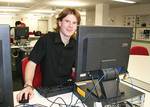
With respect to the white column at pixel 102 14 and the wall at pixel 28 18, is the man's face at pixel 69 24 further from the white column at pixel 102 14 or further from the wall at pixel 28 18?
the wall at pixel 28 18

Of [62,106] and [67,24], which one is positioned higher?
[67,24]

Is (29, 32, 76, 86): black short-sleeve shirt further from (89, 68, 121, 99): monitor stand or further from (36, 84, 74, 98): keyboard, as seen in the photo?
(89, 68, 121, 99): monitor stand

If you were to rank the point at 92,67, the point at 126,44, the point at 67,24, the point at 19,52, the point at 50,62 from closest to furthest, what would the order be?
1. the point at 92,67
2. the point at 126,44
3. the point at 67,24
4. the point at 50,62
5. the point at 19,52

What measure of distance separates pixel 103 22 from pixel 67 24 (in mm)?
6369

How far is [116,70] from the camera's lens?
1180 millimetres

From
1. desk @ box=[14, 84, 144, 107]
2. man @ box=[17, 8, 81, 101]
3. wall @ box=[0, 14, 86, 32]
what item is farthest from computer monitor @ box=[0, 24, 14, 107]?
wall @ box=[0, 14, 86, 32]

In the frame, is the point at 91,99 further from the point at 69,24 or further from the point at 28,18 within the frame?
the point at 28,18

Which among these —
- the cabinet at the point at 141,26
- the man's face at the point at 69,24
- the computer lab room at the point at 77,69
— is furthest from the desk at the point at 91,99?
the cabinet at the point at 141,26

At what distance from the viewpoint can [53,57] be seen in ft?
5.42

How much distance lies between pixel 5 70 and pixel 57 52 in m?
0.94

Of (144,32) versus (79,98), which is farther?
(144,32)

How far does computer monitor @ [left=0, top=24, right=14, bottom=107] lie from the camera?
0.71 m

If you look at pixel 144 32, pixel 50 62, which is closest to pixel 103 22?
pixel 144 32

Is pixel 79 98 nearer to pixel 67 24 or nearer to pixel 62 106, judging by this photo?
pixel 62 106
